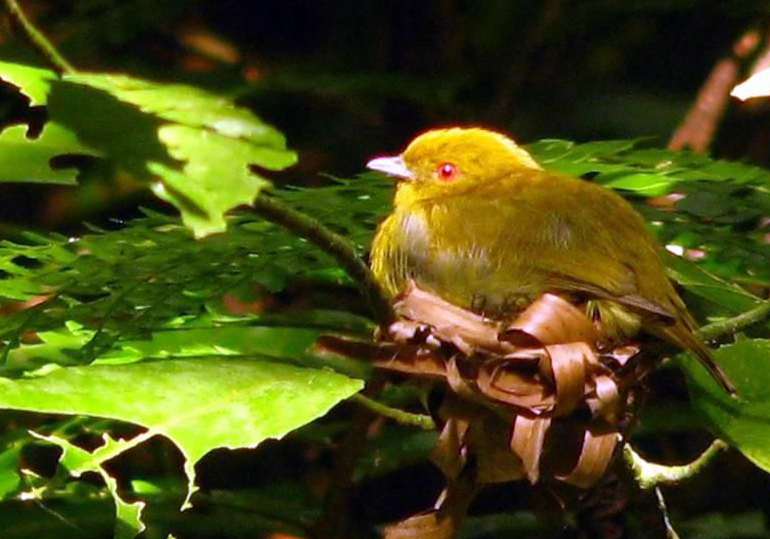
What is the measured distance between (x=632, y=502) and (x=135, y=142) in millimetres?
734

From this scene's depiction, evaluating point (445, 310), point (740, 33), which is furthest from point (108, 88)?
point (740, 33)

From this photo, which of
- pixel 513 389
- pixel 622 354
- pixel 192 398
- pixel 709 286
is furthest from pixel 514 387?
pixel 709 286

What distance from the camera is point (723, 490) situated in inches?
104

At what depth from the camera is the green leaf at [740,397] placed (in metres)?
1.28

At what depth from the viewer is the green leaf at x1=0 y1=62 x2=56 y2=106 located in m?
0.96

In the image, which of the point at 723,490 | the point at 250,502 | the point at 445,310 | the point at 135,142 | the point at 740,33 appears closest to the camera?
the point at 135,142

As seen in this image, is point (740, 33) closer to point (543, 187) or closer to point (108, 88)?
point (543, 187)

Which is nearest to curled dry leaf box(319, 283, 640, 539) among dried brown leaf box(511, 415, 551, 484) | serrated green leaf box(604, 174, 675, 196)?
dried brown leaf box(511, 415, 551, 484)

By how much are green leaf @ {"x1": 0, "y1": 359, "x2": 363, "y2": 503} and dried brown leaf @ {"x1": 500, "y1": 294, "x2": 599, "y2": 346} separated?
0.14m

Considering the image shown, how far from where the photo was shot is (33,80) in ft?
3.22

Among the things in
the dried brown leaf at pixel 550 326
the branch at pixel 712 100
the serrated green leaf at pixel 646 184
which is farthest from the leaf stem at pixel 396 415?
the branch at pixel 712 100

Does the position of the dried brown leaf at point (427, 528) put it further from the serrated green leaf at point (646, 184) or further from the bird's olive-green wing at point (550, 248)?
the serrated green leaf at point (646, 184)

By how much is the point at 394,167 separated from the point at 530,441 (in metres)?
0.89

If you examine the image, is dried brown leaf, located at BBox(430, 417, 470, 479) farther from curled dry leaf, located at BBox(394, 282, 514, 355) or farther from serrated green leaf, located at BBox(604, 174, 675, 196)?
serrated green leaf, located at BBox(604, 174, 675, 196)
